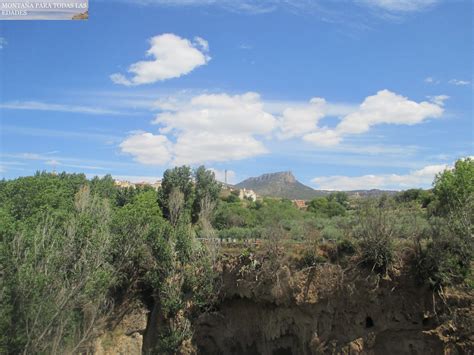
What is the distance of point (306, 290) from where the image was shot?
23094mm

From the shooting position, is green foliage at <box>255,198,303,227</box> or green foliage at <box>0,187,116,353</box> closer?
green foliage at <box>0,187,116,353</box>

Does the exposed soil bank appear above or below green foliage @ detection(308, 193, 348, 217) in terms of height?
below

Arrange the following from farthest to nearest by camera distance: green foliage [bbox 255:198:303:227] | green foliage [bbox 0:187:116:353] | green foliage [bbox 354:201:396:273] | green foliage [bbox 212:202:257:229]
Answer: green foliage [bbox 212:202:257:229]
green foliage [bbox 255:198:303:227]
green foliage [bbox 354:201:396:273]
green foliage [bbox 0:187:116:353]

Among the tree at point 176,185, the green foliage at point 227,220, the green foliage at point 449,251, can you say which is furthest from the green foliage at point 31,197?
the green foliage at point 449,251

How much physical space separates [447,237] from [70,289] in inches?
688

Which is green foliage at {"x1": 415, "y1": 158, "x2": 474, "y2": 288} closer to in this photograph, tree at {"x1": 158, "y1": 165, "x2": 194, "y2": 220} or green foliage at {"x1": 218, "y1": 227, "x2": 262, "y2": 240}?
green foliage at {"x1": 218, "y1": 227, "x2": 262, "y2": 240}

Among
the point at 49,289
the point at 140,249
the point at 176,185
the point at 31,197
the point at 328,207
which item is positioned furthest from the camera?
the point at 328,207

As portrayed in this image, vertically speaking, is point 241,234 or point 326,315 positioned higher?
point 241,234

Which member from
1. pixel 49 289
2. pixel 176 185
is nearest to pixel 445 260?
pixel 49 289

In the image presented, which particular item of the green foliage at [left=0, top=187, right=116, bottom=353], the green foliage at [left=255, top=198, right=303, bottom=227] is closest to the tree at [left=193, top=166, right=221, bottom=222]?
the green foliage at [left=255, top=198, right=303, bottom=227]

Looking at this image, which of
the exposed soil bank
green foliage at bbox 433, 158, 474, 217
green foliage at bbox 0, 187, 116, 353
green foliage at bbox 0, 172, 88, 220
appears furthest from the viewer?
green foliage at bbox 0, 172, 88, 220

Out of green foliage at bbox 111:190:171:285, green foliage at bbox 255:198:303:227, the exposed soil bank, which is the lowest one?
the exposed soil bank

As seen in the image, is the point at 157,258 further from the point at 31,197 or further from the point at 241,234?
the point at 31,197

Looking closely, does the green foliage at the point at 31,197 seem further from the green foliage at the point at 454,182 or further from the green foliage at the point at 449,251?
the green foliage at the point at 454,182
